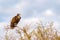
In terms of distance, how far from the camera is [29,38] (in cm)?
1005

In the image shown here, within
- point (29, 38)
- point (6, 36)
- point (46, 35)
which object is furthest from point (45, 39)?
point (6, 36)

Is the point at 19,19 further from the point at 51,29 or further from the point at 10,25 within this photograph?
the point at 51,29

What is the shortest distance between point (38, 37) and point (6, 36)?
4.18 m

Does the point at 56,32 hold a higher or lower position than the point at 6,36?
lower

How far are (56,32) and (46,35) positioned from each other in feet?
2.52

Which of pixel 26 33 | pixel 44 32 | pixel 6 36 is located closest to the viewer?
pixel 26 33

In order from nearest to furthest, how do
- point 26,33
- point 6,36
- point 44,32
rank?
point 26,33 < point 44,32 < point 6,36

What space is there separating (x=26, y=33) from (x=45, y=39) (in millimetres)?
1202

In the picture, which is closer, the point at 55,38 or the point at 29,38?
the point at 29,38

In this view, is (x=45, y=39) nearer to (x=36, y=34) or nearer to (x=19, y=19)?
(x=36, y=34)

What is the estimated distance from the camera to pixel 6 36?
14023mm

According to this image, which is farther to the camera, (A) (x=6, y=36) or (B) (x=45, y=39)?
(A) (x=6, y=36)

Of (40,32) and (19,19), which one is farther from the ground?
(19,19)

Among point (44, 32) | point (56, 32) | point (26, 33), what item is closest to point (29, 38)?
point (26, 33)
